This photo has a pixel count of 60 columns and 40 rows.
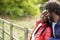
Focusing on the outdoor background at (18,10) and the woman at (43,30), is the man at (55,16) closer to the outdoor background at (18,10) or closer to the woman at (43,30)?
the woman at (43,30)

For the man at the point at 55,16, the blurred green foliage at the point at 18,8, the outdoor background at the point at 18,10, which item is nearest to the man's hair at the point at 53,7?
the man at the point at 55,16

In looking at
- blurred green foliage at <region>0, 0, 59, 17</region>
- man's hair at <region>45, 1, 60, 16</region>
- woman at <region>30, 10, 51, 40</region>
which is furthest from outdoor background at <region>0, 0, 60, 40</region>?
man's hair at <region>45, 1, 60, 16</region>

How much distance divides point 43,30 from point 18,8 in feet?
51.5

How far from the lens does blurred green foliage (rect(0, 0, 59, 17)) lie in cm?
1925

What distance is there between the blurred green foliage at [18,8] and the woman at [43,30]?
15143 millimetres

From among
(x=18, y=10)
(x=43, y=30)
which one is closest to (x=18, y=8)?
(x=18, y=10)

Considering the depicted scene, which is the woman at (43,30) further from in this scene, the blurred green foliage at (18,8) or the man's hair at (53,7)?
the blurred green foliage at (18,8)

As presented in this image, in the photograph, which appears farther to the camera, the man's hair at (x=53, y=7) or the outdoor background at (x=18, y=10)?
the outdoor background at (x=18, y=10)

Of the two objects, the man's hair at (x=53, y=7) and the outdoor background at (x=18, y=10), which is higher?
the outdoor background at (x=18, y=10)

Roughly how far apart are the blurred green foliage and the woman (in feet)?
49.7

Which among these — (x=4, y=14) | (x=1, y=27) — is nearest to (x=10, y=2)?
(x=4, y=14)

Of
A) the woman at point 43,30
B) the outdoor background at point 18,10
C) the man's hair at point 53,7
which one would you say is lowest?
the woman at point 43,30

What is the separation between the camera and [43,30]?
3887 mm

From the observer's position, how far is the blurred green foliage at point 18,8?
1925 cm
